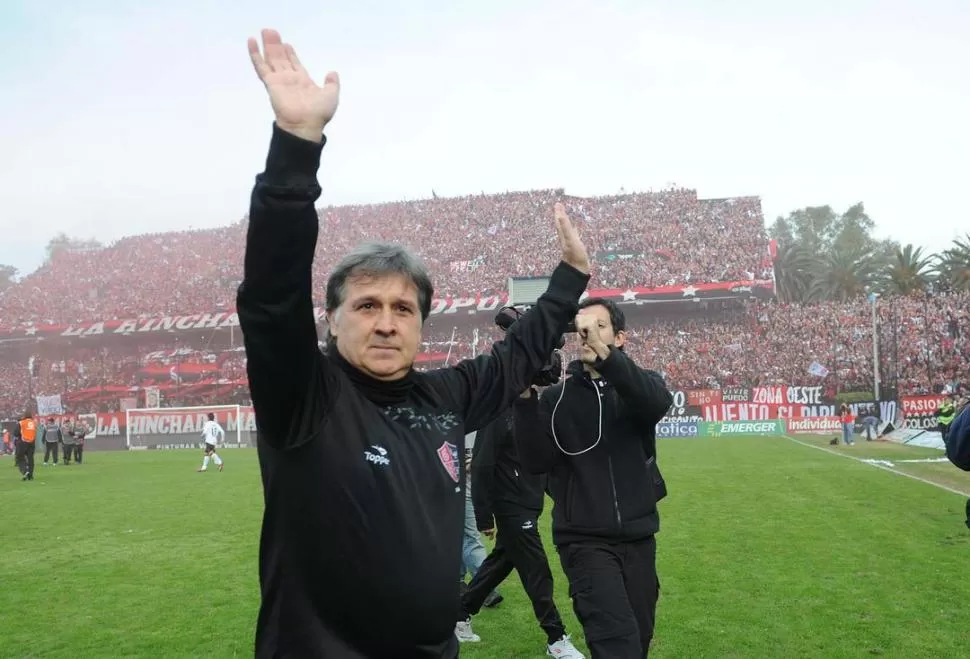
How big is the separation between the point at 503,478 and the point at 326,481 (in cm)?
510

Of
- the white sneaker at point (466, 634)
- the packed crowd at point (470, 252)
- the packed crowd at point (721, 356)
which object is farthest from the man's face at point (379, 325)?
the packed crowd at point (470, 252)

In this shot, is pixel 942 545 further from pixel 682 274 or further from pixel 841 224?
pixel 841 224

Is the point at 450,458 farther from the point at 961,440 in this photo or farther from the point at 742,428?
the point at 742,428

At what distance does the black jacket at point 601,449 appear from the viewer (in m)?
4.77

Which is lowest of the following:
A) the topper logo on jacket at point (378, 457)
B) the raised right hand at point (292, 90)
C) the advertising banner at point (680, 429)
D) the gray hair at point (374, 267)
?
the advertising banner at point (680, 429)

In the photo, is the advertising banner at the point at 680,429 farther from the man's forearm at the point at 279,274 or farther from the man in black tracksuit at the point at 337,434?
the man's forearm at the point at 279,274

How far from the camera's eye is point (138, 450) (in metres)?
39.9

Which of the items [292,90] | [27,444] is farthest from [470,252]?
[292,90]

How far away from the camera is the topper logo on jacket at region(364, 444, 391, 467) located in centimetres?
226

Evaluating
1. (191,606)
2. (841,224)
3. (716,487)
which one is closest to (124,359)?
(716,487)

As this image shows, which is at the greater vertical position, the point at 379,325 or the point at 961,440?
the point at 379,325

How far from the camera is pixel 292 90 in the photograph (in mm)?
2049

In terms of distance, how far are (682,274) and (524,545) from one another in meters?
46.8

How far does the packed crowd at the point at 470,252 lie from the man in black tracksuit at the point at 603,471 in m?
47.0
